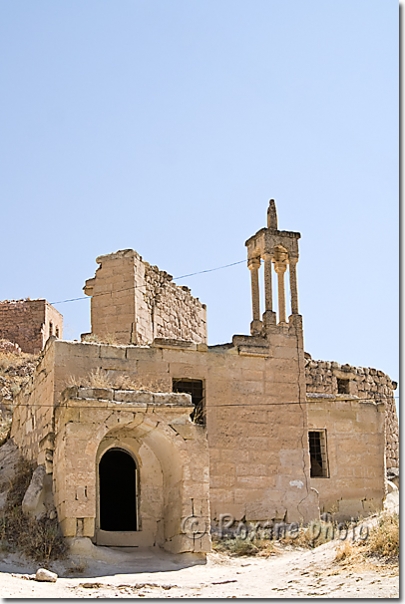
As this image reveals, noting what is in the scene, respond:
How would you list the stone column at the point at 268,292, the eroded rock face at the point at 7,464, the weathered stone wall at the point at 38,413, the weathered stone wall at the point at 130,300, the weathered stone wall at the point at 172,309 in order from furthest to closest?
the weathered stone wall at the point at 172,309
the weathered stone wall at the point at 130,300
the stone column at the point at 268,292
the eroded rock face at the point at 7,464
the weathered stone wall at the point at 38,413

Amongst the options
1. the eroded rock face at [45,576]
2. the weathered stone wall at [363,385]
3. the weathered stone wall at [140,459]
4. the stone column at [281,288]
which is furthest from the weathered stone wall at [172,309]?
the eroded rock face at [45,576]

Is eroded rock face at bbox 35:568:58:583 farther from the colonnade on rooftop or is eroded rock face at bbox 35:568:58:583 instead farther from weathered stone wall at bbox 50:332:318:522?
the colonnade on rooftop

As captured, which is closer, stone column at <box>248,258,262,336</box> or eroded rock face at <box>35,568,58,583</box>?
eroded rock face at <box>35,568,58,583</box>

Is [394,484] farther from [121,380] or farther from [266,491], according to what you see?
[121,380]

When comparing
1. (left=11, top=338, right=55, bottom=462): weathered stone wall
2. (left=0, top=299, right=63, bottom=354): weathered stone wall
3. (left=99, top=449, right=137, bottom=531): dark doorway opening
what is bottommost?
(left=99, top=449, right=137, bottom=531): dark doorway opening

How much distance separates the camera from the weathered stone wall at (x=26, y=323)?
29188 mm

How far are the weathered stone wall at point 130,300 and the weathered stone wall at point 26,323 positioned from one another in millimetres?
6632

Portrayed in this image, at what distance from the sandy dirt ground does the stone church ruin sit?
0.59 m

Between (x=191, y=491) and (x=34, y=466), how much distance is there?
3.34 m

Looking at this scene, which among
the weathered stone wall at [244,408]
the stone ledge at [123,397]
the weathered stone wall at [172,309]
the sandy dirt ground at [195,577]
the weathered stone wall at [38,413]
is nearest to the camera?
the sandy dirt ground at [195,577]

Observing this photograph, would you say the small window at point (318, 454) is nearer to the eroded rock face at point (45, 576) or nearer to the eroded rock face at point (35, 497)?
the eroded rock face at point (35, 497)

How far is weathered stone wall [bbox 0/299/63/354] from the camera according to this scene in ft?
95.8

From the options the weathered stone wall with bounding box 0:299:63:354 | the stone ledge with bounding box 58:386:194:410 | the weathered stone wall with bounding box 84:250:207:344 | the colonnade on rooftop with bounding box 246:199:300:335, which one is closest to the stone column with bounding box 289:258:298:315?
the colonnade on rooftop with bounding box 246:199:300:335

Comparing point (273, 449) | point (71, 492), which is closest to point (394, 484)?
point (273, 449)
